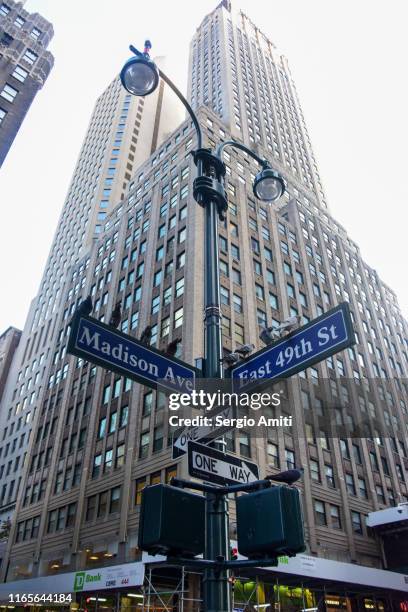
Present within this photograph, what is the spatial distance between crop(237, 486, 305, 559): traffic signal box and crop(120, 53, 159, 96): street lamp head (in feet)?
19.9

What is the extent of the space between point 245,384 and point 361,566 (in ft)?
98.3

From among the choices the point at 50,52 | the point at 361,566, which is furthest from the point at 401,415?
the point at 50,52

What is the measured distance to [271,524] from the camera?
369cm

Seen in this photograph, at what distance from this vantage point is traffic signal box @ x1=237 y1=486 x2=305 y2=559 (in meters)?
3.59

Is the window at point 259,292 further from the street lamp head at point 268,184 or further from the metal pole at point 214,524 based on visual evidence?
the metal pole at point 214,524

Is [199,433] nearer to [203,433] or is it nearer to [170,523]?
[203,433]

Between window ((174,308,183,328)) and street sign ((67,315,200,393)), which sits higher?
window ((174,308,183,328))

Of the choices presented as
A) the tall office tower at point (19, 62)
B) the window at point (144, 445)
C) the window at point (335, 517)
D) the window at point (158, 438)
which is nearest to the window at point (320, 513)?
the window at point (335, 517)

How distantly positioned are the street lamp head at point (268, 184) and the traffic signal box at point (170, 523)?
6238 mm

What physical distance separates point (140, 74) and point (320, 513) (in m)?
30.4

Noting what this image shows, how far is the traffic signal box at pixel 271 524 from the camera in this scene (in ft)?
11.8

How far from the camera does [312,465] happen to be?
32.6m

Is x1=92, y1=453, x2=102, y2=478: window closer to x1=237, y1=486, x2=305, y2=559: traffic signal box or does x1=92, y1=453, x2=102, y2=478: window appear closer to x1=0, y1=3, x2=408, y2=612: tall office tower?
x1=0, y1=3, x2=408, y2=612: tall office tower

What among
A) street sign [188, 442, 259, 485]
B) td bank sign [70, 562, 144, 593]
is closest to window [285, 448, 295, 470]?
td bank sign [70, 562, 144, 593]
